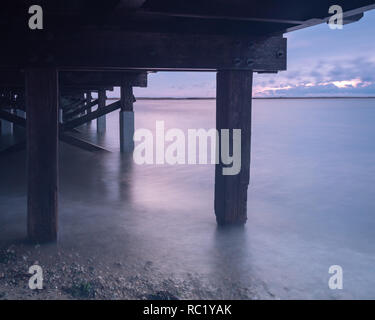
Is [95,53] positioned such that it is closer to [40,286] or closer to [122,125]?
[40,286]

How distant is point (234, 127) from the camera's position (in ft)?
21.9

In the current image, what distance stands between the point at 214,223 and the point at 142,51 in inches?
114

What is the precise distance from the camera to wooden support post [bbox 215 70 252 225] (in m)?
6.57

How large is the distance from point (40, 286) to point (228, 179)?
316 cm

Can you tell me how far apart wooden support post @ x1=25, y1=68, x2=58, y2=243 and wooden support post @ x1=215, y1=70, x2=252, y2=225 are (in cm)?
235

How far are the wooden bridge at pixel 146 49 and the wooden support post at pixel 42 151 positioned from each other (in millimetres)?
12

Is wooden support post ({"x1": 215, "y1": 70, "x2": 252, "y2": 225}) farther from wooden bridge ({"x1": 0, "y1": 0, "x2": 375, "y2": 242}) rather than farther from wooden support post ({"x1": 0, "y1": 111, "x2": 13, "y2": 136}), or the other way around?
wooden support post ({"x1": 0, "y1": 111, "x2": 13, "y2": 136})

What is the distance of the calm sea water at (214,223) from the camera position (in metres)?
5.30

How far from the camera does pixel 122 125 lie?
51.1 feet
